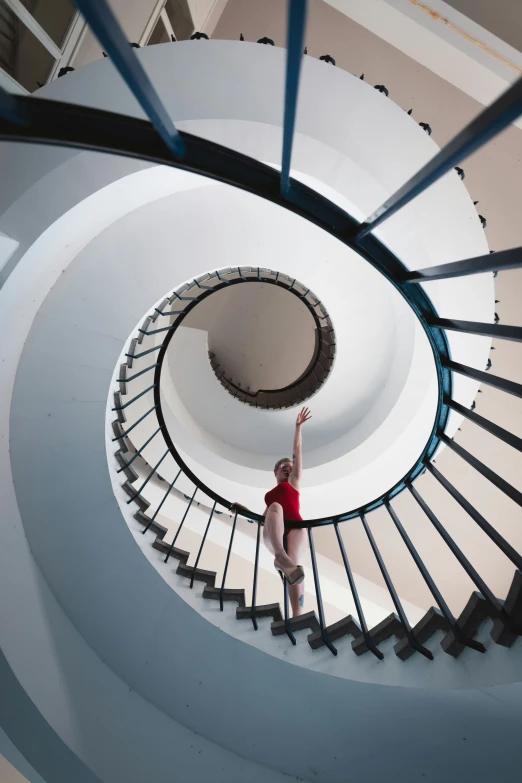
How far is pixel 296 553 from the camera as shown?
4523 mm

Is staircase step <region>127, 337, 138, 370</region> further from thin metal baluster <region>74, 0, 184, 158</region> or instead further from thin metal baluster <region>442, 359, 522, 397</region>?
thin metal baluster <region>74, 0, 184, 158</region>

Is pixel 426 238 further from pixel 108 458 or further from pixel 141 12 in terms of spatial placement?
pixel 141 12

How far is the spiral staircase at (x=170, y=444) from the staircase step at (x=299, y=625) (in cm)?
2

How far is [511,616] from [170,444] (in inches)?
114

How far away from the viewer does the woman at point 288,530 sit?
3480 mm

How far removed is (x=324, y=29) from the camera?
178 inches

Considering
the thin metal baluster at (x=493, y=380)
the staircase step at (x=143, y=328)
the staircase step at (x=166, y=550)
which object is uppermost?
the staircase step at (x=143, y=328)

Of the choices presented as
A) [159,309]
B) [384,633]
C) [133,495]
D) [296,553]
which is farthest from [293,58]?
[296,553]

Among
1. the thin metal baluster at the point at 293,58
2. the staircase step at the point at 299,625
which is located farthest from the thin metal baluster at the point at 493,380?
the staircase step at the point at 299,625

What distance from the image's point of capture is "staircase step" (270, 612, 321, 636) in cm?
320

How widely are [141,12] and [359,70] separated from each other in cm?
229

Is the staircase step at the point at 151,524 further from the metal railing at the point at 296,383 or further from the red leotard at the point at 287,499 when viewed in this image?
the metal railing at the point at 296,383

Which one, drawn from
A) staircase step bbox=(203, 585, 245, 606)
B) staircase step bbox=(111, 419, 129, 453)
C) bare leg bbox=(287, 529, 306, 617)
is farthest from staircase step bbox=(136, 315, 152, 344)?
bare leg bbox=(287, 529, 306, 617)

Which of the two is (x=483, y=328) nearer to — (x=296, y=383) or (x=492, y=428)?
(x=492, y=428)
